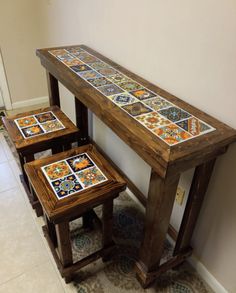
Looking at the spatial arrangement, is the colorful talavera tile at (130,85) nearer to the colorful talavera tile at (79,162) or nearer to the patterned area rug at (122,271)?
the colorful talavera tile at (79,162)

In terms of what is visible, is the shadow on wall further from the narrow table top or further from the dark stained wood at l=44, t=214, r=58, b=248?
the dark stained wood at l=44, t=214, r=58, b=248

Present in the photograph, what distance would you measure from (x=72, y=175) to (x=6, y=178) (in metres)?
0.99

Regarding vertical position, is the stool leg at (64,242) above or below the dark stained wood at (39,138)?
below

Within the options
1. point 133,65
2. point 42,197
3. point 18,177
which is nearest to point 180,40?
point 133,65

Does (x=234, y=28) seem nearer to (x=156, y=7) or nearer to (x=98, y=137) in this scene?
(x=156, y=7)

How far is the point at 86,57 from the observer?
63.8 inches

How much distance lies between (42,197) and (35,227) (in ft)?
2.06

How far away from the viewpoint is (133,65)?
144 cm

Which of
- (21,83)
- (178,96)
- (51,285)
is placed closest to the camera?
(178,96)

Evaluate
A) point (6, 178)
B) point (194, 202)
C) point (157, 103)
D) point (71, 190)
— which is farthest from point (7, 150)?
point (194, 202)

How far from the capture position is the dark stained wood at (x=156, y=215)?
3.18ft

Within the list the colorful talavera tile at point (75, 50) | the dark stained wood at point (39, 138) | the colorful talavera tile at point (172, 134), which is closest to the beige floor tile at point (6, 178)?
the dark stained wood at point (39, 138)

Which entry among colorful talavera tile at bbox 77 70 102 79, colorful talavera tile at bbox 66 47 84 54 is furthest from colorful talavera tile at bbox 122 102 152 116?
colorful talavera tile at bbox 66 47 84 54

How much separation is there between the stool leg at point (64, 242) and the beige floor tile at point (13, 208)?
53 cm
